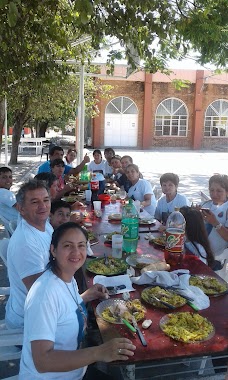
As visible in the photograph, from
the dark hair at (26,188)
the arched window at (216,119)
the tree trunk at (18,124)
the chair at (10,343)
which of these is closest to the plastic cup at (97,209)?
the dark hair at (26,188)

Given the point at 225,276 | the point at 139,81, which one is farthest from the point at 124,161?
the point at 139,81

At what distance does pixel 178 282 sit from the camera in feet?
7.95

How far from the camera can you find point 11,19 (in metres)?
2.53

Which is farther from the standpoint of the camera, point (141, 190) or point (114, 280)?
point (141, 190)

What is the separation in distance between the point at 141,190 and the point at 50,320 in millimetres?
4142

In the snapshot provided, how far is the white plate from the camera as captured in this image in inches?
112

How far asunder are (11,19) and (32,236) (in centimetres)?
155

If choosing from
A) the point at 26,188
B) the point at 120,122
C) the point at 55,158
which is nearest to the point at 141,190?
the point at 55,158

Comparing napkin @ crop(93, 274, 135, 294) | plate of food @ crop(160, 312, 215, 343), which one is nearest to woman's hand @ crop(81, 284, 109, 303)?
napkin @ crop(93, 274, 135, 294)

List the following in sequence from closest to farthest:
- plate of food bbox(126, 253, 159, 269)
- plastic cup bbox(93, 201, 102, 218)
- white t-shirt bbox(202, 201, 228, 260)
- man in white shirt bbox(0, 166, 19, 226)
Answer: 1. plate of food bbox(126, 253, 159, 269)
2. white t-shirt bbox(202, 201, 228, 260)
3. man in white shirt bbox(0, 166, 19, 226)
4. plastic cup bbox(93, 201, 102, 218)

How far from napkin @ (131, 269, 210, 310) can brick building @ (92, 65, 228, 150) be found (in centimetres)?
2463

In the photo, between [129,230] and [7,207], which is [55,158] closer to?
[7,207]

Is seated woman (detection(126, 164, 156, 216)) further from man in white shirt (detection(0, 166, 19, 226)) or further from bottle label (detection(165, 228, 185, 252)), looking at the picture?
bottle label (detection(165, 228, 185, 252))

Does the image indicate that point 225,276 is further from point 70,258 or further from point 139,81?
point 139,81
